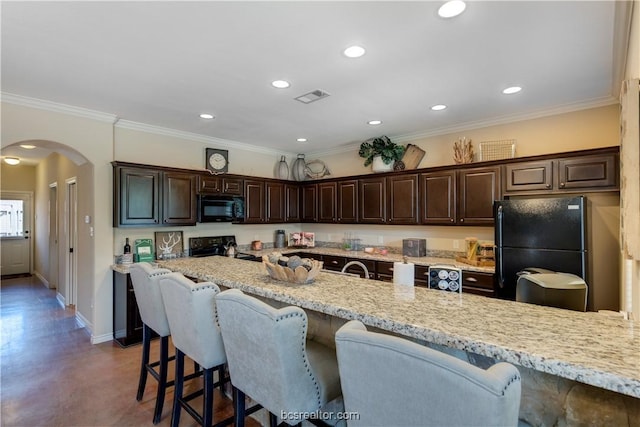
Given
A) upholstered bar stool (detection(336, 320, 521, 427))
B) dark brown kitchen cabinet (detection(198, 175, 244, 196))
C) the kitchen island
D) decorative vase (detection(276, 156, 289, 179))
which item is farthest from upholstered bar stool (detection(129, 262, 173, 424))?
decorative vase (detection(276, 156, 289, 179))

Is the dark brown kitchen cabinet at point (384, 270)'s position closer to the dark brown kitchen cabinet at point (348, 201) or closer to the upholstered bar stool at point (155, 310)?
the dark brown kitchen cabinet at point (348, 201)

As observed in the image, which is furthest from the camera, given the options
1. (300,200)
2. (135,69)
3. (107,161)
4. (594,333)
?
(300,200)

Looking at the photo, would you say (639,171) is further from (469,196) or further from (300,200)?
(300,200)

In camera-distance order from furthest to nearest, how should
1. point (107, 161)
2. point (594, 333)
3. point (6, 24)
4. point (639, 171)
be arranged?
point (107, 161) → point (6, 24) → point (639, 171) → point (594, 333)

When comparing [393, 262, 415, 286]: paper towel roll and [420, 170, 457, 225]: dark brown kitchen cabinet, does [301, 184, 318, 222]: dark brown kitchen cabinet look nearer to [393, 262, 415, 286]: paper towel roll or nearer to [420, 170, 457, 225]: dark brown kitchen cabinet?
[420, 170, 457, 225]: dark brown kitchen cabinet

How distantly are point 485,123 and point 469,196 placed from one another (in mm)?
998

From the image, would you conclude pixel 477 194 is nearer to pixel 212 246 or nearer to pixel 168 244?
pixel 212 246

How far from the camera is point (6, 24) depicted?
2135 mm

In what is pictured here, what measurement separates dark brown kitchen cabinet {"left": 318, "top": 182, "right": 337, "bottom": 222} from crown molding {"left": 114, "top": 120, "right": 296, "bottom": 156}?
1143 millimetres

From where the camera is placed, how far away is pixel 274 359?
53.1 inches

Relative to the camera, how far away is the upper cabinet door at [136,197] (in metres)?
3.99

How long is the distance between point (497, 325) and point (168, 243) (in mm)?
4415

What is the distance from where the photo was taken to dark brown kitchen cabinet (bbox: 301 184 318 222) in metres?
5.85

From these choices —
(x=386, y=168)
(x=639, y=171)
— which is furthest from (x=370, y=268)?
(x=639, y=171)
